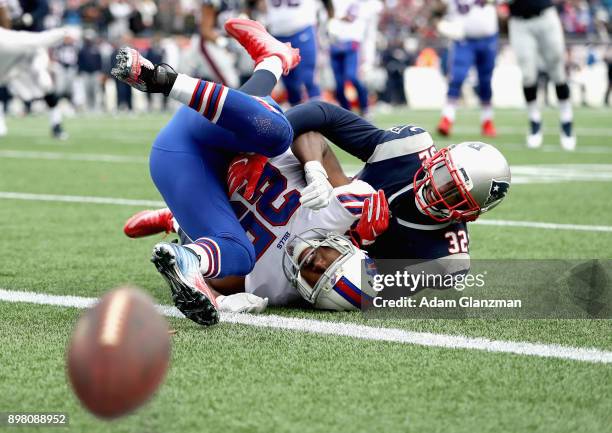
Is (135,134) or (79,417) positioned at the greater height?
A: (79,417)

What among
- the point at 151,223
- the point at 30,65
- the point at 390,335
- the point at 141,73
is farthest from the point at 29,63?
the point at 390,335

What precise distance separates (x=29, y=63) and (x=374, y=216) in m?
7.42

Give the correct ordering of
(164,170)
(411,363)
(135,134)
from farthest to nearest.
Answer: (135,134)
(164,170)
(411,363)

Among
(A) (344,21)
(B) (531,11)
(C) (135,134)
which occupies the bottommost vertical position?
(C) (135,134)

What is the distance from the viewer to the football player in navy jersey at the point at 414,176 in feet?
10.6

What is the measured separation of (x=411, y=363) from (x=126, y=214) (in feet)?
11.2

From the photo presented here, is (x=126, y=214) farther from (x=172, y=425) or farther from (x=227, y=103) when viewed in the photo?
(x=172, y=425)

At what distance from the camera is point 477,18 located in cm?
1112

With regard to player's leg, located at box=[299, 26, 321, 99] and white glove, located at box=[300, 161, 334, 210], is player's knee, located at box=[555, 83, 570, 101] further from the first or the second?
white glove, located at box=[300, 161, 334, 210]

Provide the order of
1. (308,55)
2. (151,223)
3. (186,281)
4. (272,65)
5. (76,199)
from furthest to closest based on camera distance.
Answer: (308,55)
(76,199)
(151,223)
(272,65)
(186,281)

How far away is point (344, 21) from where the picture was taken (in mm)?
12359

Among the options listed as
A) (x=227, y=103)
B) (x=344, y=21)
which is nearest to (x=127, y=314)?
(x=227, y=103)

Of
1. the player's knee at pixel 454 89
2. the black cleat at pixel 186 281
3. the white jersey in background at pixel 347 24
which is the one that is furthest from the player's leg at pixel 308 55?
the black cleat at pixel 186 281

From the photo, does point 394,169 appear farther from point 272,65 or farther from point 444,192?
point 272,65
